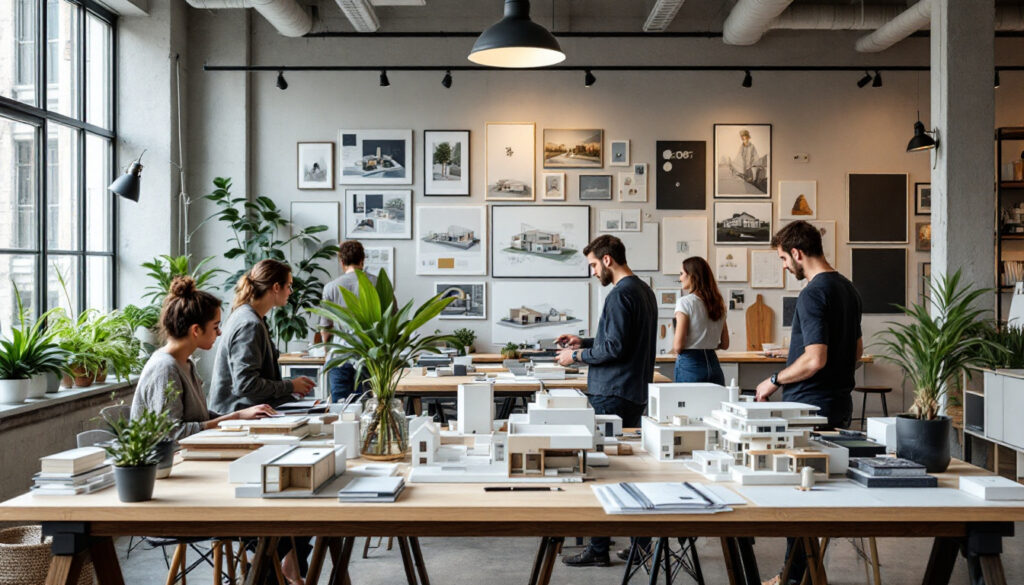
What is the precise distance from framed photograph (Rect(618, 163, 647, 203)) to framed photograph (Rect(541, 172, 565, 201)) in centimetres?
60

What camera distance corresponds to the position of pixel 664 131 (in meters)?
8.60

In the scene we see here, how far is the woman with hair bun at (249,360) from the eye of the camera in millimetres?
3963

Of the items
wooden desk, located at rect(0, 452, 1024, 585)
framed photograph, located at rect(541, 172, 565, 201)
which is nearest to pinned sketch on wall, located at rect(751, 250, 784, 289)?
framed photograph, located at rect(541, 172, 565, 201)

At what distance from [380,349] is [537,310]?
5.86 meters

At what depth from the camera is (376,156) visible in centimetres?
856

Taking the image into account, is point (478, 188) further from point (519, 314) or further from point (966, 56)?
point (966, 56)

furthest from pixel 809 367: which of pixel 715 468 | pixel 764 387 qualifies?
pixel 715 468

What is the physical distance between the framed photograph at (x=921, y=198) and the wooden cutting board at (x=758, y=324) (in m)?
1.84

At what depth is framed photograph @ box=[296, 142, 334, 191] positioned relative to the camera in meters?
8.54

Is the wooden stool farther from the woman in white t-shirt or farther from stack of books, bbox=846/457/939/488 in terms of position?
stack of books, bbox=846/457/939/488

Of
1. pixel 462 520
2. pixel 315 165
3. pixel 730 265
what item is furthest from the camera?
pixel 730 265

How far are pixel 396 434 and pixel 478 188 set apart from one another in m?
5.92

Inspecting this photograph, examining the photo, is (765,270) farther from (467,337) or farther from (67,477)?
(67,477)

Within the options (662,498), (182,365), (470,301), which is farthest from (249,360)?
(470,301)
